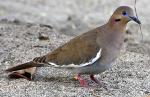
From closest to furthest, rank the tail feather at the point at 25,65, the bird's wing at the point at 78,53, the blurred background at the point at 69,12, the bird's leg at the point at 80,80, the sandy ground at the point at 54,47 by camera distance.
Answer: the sandy ground at the point at 54,47
the bird's wing at the point at 78,53
the bird's leg at the point at 80,80
the tail feather at the point at 25,65
the blurred background at the point at 69,12

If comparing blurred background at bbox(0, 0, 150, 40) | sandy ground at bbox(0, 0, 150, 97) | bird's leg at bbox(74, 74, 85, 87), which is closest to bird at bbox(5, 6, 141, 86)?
bird's leg at bbox(74, 74, 85, 87)

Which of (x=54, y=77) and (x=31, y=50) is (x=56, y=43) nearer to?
(x=31, y=50)

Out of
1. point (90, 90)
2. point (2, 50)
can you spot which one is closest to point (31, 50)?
point (2, 50)

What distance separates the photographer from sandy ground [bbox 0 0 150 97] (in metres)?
6.79

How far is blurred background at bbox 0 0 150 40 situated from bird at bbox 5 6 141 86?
3.98m

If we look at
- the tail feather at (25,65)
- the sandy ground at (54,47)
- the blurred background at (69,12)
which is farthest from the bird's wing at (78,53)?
the blurred background at (69,12)

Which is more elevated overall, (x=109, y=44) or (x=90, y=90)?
(x=109, y=44)

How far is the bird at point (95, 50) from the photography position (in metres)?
6.83

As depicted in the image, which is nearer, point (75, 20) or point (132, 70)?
point (132, 70)

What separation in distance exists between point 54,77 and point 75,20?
5133 millimetres

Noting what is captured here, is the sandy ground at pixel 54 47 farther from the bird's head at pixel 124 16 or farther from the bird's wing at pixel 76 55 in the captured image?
the bird's head at pixel 124 16

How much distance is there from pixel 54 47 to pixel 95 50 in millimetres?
1768

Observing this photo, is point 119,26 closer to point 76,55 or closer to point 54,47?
point 76,55

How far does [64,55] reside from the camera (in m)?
7.04
